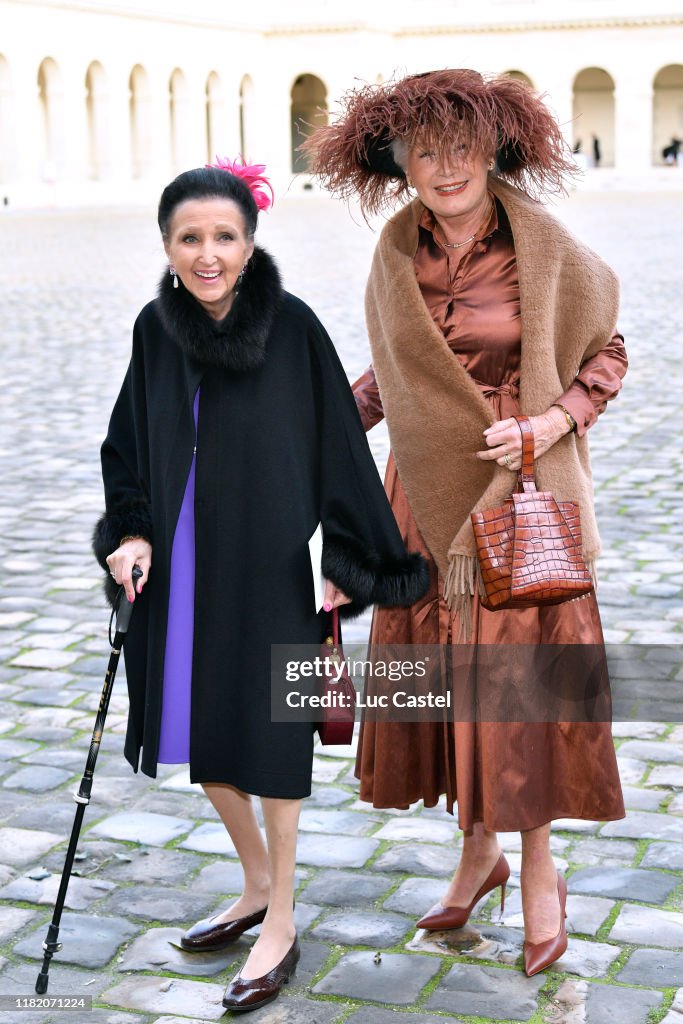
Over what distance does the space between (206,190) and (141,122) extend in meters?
51.1

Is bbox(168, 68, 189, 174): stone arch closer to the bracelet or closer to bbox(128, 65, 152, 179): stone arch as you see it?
bbox(128, 65, 152, 179): stone arch

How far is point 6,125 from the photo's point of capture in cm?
4269

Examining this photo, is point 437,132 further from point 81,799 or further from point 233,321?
point 81,799

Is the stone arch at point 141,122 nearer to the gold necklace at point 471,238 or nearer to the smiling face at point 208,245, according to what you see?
the gold necklace at point 471,238

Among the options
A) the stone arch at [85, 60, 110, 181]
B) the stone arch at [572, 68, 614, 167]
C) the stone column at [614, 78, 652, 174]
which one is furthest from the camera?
the stone arch at [572, 68, 614, 167]

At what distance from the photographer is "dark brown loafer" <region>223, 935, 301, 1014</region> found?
121 inches

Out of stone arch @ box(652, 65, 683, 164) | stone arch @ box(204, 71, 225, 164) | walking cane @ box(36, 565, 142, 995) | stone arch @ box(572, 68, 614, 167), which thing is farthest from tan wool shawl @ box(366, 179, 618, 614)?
stone arch @ box(572, 68, 614, 167)

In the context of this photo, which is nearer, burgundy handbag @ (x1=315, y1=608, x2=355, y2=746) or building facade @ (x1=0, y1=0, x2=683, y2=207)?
burgundy handbag @ (x1=315, y1=608, x2=355, y2=746)

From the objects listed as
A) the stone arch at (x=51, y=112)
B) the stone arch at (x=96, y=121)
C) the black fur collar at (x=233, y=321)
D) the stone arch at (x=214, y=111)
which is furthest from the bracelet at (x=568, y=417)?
the stone arch at (x=214, y=111)

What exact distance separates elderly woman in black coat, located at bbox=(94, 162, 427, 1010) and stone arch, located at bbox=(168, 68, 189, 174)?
53.5m

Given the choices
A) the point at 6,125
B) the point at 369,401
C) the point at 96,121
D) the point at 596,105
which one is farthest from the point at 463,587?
the point at 596,105

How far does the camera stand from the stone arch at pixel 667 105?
62375 mm

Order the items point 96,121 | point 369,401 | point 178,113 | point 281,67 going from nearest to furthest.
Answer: point 369,401 → point 96,121 → point 178,113 → point 281,67

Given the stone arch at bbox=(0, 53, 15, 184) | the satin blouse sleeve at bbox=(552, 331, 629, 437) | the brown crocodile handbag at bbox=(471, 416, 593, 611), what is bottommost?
the brown crocodile handbag at bbox=(471, 416, 593, 611)
